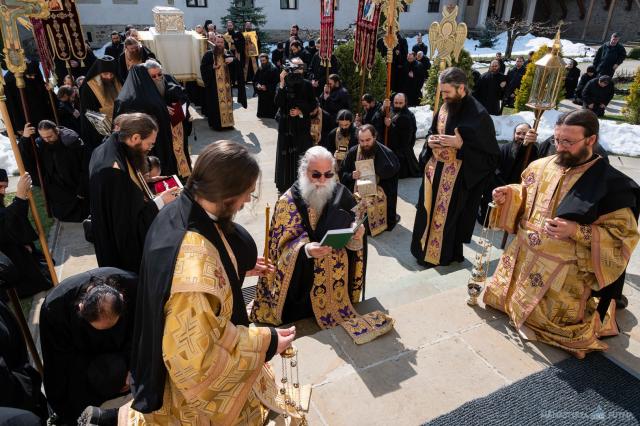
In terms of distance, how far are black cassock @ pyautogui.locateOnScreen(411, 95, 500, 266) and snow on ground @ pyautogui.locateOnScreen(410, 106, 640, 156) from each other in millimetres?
5095

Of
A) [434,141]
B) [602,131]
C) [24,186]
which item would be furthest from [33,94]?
[602,131]

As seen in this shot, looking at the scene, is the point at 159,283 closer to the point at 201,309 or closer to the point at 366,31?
the point at 201,309

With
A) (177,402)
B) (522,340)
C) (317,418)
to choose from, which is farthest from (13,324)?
(522,340)

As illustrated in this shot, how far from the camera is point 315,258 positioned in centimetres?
399

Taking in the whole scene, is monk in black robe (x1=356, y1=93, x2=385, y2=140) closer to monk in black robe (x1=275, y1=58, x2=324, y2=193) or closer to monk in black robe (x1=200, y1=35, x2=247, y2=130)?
monk in black robe (x1=275, y1=58, x2=324, y2=193)

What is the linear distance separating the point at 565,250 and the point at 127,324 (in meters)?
3.30

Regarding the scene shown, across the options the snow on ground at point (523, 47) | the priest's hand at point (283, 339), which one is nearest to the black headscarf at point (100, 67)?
the priest's hand at point (283, 339)

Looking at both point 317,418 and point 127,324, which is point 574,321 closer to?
point 317,418

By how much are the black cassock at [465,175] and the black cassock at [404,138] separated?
234 cm

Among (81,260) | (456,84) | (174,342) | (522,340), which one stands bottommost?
(81,260)

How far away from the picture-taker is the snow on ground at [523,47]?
26.5 m

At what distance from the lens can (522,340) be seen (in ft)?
11.9

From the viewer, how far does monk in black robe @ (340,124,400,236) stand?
6344 mm

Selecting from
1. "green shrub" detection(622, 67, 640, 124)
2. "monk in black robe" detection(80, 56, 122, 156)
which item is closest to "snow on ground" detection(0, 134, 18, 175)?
"monk in black robe" detection(80, 56, 122, 156)
